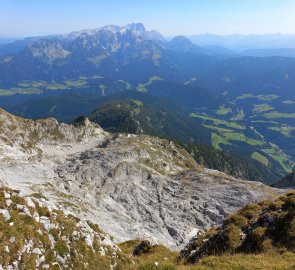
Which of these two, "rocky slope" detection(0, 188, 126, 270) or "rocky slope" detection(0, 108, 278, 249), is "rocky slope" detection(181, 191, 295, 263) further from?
"rocky slope" detection(0, 108, 278, 249)

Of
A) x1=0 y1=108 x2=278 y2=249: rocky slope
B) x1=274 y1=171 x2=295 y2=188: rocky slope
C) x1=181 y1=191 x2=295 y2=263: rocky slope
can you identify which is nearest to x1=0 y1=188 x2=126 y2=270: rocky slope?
x1=181 y1=191 x2=295 y2=263: rocky slope

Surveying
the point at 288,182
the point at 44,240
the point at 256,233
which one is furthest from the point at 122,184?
the point at 288,182

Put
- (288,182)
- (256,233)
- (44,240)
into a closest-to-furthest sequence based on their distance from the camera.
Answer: (44,240), (256,233), (288,182)

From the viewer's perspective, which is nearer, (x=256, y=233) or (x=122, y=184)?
(x=256, y=233)

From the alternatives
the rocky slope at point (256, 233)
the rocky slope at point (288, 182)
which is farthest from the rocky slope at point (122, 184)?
the rocky slope at point (256, 233)

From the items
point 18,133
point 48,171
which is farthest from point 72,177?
point 18,133

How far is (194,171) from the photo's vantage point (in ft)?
464

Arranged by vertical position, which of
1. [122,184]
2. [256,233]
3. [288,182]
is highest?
[256,233]

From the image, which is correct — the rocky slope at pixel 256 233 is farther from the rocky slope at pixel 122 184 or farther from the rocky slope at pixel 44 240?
the rocky slope at pixel 122 184

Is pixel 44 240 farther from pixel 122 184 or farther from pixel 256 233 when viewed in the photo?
pixel 122 184

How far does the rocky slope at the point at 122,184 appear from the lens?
103125 millimetres

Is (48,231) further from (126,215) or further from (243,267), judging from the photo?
(126,215)

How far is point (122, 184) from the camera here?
407 ft

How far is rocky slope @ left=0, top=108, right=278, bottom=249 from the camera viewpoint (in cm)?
10312
